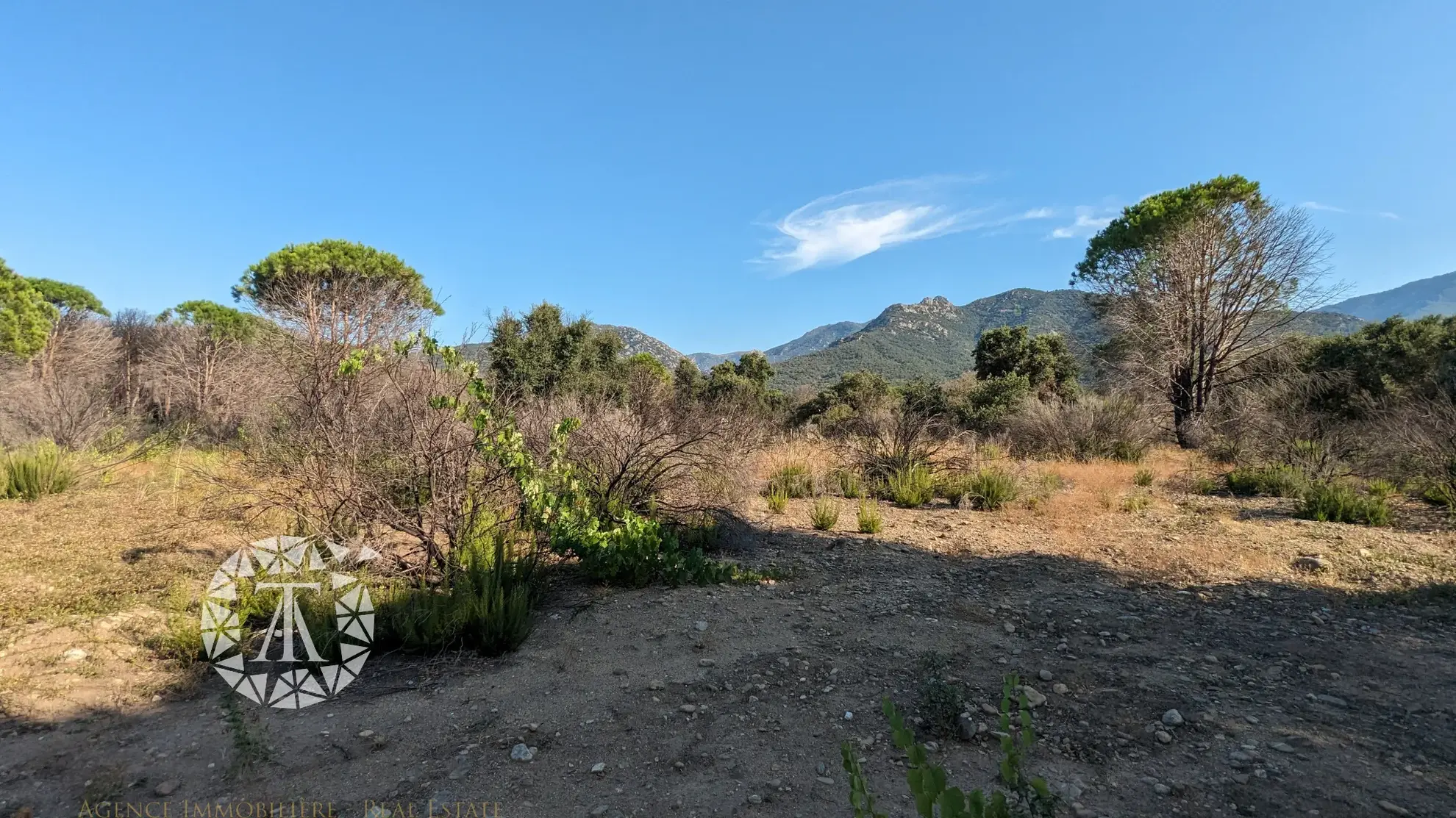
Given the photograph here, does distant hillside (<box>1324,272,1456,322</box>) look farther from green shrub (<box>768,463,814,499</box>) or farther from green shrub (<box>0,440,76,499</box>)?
green shrub (<box>0,440,76,499</box>)

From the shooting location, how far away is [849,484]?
879cm

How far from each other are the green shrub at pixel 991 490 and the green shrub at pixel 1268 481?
10.2 feet

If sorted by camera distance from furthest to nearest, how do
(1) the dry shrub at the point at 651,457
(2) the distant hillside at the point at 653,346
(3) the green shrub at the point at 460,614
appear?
1. (2) the distant hillside at the point at 653,346
2. (1) the dry shrub at the point at 651,457
3. (3) the green shrub at the point at 460,614

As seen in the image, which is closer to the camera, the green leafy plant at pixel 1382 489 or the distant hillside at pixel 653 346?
the green leafy plant at pixel 1382 489

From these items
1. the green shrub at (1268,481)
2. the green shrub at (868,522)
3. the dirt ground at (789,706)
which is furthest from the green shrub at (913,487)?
the green shrub at (1268,481)

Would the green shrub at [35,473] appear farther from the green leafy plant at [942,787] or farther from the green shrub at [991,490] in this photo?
the green shrub at [991,490]

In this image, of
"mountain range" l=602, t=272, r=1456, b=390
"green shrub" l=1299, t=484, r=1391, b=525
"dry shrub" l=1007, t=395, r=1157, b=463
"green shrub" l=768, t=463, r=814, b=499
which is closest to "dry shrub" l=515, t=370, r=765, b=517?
"green shrub" l=768, t=463, r=814, b=499

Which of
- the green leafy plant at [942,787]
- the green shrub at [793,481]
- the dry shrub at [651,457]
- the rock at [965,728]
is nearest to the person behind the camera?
the green leafy plant at [942,787]

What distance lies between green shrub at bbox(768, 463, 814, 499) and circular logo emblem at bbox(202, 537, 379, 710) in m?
5.63

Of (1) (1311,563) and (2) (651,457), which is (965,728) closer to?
(2) (651,457)

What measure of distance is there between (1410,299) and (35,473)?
127 m

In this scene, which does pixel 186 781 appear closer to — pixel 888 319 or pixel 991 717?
pixel 991 717

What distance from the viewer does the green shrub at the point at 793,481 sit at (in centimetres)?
852

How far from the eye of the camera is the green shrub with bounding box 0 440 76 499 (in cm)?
621
